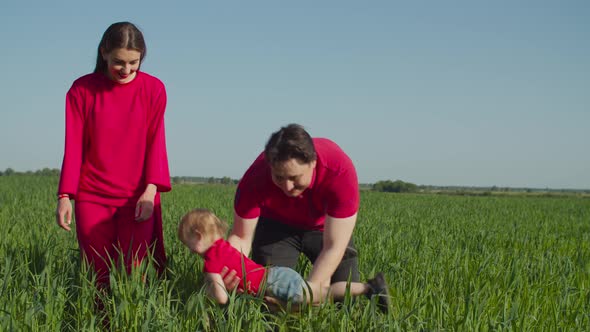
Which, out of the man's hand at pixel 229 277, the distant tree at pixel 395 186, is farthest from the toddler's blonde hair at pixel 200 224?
the distant tree at pixel 395 186

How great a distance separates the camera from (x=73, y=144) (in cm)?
369

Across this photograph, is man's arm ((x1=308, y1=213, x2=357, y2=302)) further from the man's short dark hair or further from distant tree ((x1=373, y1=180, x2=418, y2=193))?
distant tree ((x1=373, y1=180, x2=418, y2=193))

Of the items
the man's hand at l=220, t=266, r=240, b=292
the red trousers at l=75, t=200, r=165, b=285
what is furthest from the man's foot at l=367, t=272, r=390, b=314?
the red trousers at l=75, t=200, r=165, b=285

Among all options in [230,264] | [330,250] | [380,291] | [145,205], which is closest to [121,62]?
[145,205]

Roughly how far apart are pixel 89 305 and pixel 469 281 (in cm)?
255

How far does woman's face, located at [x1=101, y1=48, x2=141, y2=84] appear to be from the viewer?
11.1 feet

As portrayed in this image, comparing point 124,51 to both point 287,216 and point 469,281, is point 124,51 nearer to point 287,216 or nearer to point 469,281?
point 287,216

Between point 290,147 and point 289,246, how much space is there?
1.08 meters

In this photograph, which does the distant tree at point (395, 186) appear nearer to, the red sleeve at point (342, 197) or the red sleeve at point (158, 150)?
the red sleeve at point (158, 150)

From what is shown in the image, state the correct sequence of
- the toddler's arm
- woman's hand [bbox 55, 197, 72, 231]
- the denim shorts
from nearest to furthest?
the toddler's arm
the denim shorts
woman's hand [bbox 55, 197, 72, 231]

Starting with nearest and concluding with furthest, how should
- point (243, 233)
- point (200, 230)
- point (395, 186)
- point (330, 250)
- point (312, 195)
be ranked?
point (200, 230)
point (330, 250)
point (312, 195)
point (243, 233)
point (395, 186)

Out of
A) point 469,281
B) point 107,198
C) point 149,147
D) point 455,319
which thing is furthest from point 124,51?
point 469,281

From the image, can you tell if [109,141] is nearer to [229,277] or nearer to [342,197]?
[229,277]

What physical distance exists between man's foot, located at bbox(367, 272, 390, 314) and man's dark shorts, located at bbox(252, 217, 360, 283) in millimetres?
425
